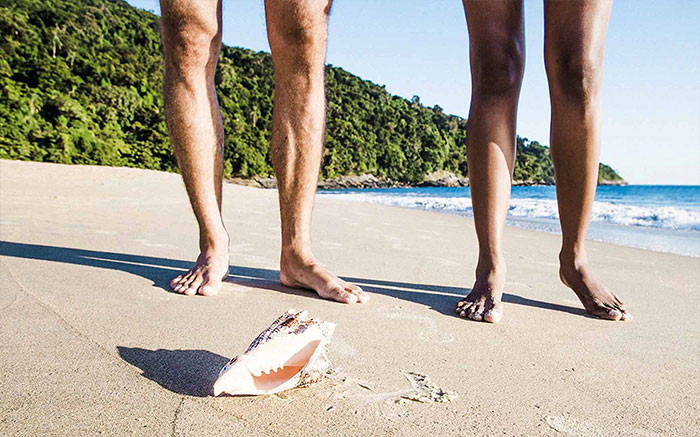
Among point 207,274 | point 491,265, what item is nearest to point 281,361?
point 207,274

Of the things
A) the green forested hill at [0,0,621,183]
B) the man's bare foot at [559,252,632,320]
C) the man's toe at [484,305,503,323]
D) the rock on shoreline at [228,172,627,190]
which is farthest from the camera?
the rock on shoreline at [228,172,627,190]

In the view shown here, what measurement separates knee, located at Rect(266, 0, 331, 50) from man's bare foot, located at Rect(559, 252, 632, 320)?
1.29 metres

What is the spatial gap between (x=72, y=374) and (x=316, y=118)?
4.27ft

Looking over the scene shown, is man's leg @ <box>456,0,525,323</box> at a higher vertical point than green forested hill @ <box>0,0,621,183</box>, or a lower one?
lower

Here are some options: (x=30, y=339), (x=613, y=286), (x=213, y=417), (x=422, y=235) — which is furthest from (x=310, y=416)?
(x=422, y=235)

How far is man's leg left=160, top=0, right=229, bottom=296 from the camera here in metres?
1.88

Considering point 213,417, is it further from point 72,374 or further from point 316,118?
point 316,118

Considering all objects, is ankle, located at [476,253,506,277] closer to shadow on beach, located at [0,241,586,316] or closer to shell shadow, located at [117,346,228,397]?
shadow on beach, located at [0,241,586,316]

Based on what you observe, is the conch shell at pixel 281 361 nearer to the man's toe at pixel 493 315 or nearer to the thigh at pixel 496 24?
the man's toe at pixel 493 315

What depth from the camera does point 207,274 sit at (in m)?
1.83

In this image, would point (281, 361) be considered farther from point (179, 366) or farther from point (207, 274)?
point (207, 274)

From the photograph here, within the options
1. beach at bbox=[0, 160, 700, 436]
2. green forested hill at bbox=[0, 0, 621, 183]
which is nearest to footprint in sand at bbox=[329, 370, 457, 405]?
beach at bbox=[0, 160, 700, 436]

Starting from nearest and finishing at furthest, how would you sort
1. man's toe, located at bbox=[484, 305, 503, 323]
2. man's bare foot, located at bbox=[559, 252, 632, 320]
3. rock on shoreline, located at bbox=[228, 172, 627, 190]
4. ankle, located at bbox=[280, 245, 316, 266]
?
man's toe, located at bbox=[484, 305, 503, 323] < man's bare foot, located at bbox=[559, 252, 632, 320] < ankle, located at bbox=[280, 245, 316, 266] < rock on shoreline, located at bbox=[228, 172, 627, 190]

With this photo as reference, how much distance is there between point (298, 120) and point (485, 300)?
38.9 inches
